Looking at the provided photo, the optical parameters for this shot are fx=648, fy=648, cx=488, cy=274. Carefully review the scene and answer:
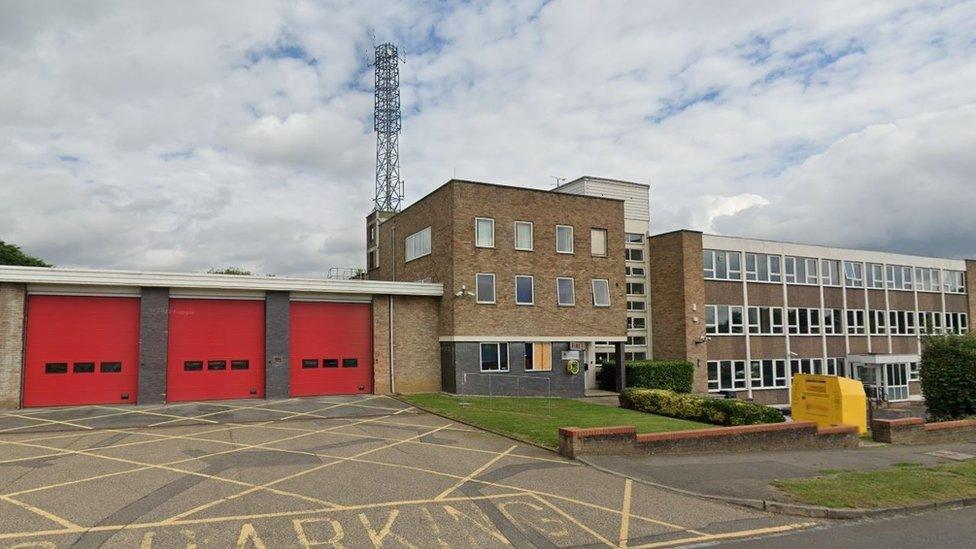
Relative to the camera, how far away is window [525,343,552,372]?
2842 cm

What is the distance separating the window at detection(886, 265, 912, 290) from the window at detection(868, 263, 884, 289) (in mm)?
808

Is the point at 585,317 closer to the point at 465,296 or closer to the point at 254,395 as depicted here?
the point at 465,296

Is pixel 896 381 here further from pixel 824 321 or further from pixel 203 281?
pixel 203 281

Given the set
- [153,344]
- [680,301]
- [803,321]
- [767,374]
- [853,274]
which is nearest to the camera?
[153,344]

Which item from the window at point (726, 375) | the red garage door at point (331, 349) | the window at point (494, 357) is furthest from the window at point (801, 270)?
the red garage door at point (331, 349)

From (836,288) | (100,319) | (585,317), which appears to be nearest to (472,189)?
(585,317)

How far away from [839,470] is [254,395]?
1978cm

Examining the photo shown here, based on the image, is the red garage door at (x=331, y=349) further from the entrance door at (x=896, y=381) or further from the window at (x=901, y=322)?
the window at (x=901, y=322)

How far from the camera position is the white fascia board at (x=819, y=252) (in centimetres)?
3756

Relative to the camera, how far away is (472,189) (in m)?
27.7

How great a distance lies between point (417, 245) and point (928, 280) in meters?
39.3

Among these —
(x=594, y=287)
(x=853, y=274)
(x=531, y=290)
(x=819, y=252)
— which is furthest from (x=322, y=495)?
(x=853, y=274)

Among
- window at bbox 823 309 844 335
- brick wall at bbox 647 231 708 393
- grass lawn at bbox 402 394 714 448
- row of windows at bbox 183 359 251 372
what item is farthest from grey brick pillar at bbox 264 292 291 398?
window at bbox 823 309 844 335

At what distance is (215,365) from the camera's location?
2436cm
